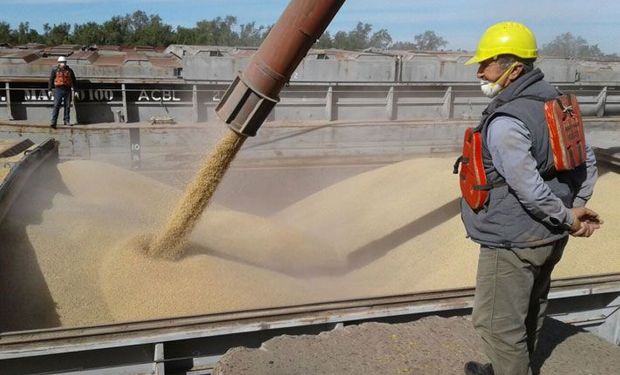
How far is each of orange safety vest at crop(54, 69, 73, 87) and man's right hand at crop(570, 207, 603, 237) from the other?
23.0ft

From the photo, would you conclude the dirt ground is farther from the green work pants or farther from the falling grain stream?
the falling grain stream

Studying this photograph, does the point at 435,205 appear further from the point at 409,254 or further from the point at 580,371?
the point at 580,371

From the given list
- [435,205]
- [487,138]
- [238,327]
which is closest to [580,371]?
[487,138]

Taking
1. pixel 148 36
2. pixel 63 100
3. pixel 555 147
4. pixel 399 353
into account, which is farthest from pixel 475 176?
pixel 148 36

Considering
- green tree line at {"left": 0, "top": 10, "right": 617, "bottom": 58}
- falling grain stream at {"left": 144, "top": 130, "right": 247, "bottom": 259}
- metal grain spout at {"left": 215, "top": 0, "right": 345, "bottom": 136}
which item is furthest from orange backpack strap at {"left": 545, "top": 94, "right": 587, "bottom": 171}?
green tree line at {"left": 0, "top": 10, "right": 617, "bottom": 58}

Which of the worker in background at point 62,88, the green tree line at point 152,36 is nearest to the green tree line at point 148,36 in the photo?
the green tree line at point 152,36

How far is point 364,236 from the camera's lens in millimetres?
5043

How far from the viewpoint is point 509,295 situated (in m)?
2.13

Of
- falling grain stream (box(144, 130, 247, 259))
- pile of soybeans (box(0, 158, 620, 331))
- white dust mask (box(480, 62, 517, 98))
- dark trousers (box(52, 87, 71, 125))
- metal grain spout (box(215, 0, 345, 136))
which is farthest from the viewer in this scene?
dark trousers (box(52, 87, 71, 125))

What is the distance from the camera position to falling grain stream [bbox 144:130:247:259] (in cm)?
363

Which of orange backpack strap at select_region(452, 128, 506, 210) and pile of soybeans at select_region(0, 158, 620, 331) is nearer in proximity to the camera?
orange backpack strap at select_region(452, 128, 506, 210)

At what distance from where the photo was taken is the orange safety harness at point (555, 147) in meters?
1.95

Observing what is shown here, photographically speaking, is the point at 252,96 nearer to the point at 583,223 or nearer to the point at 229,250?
the point at 229,250

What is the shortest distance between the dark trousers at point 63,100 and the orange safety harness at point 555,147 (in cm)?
649
